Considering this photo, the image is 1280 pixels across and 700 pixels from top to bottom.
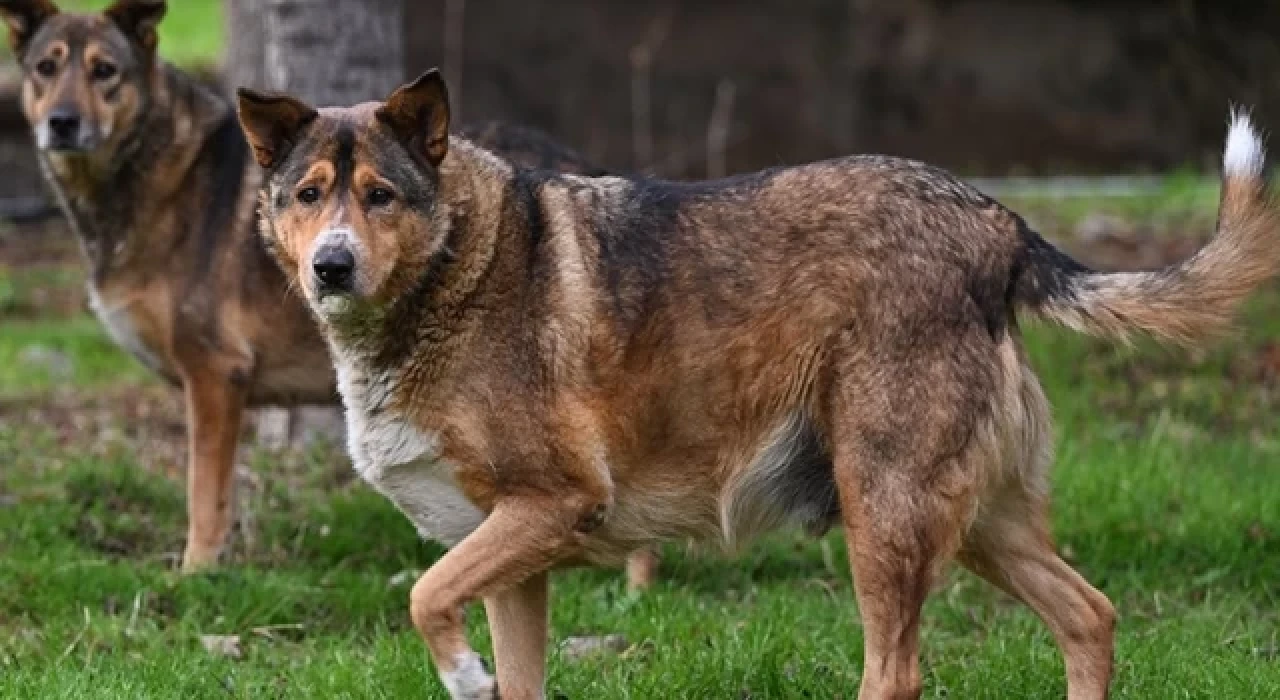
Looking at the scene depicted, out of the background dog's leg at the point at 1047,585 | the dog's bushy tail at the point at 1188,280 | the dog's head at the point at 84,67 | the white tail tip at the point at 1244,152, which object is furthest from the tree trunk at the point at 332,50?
the white tail tip at the point at 1244,152

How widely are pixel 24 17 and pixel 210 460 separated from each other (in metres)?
1.95

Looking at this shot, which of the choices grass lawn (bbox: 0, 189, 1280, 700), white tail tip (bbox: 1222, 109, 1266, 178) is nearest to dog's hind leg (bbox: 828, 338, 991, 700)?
grass lawn (bbox: 0, 189, 1280, 700)

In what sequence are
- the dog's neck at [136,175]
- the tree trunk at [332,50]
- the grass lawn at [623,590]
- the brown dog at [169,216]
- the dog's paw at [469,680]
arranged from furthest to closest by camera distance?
the tree trunk at [332,50] < the dog's neck at [136,175] < the brown dog at [169,216] < the grass lawn at [623,590] < the dog's paw at [469,680]

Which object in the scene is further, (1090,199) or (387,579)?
(1090,199)

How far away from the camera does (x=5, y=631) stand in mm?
6574

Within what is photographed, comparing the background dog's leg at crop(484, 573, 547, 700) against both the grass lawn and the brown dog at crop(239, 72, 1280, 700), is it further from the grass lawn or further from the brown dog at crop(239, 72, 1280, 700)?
the grass lawn

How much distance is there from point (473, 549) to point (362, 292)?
28.4 inches

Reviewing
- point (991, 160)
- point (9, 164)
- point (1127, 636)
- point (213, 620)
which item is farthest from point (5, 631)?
point (991, 160)

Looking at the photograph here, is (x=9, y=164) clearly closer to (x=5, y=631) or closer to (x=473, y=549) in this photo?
(x=5, y=631)

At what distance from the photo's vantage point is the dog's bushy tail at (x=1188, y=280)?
18.3 ft

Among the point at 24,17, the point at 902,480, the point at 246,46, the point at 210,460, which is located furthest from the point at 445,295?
the point at 246,46

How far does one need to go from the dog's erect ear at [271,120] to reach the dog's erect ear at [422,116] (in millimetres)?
233

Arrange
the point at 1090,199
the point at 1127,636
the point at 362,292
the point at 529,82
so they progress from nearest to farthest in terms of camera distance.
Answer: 1. the point at 362,292
2. the point at 1127,636
3. the point at 1090,199
4. the point at 529,82

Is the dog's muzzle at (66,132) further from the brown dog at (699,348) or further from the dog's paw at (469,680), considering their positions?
the dog's paw at (469,680)
